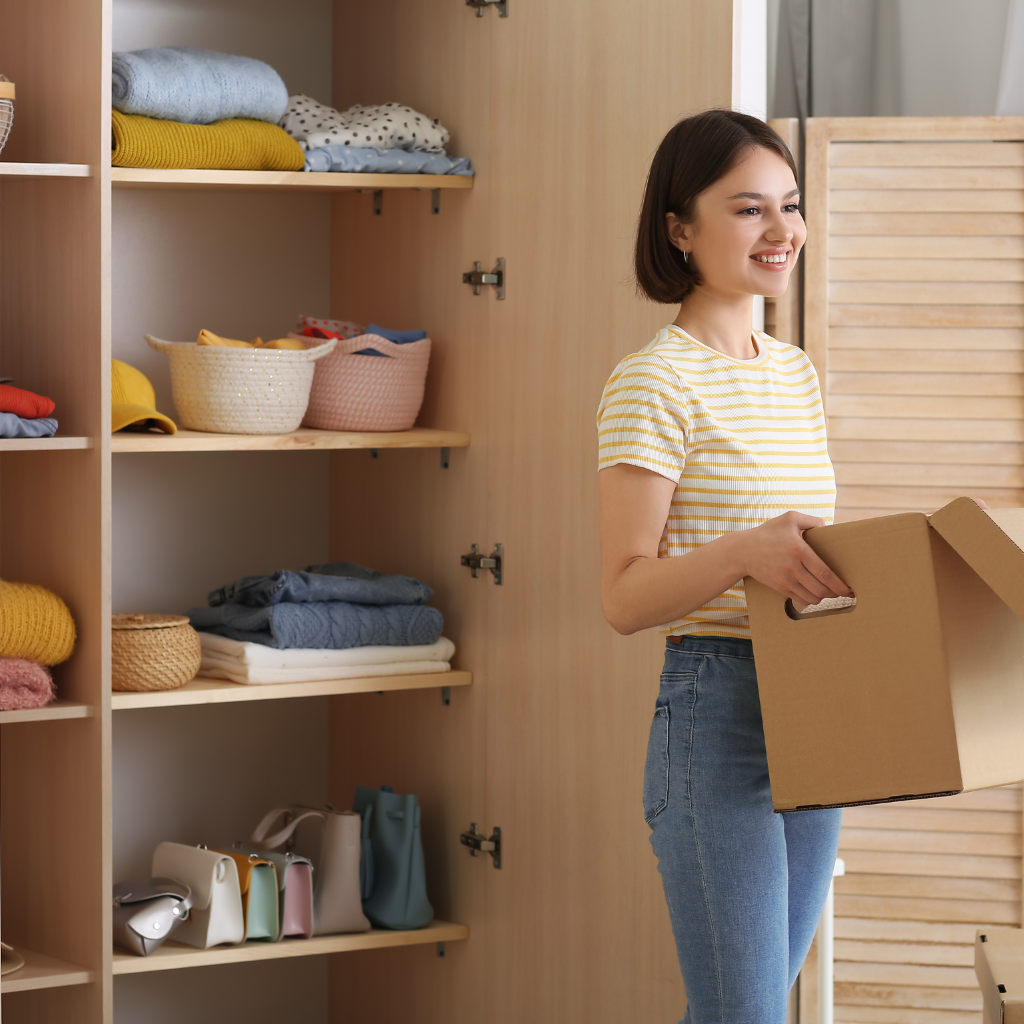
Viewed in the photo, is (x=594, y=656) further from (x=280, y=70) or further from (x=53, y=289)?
(x=280, y=70)

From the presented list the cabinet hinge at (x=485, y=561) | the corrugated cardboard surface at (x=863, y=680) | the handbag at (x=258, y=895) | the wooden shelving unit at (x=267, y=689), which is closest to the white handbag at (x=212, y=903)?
the handbag at (x=258, y=895)

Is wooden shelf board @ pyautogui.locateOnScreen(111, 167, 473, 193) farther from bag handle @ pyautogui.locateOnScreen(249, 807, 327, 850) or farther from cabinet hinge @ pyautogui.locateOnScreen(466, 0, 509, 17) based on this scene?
bag handle @ pyautogui.locateOnScreen(249, 807, 327, 850)

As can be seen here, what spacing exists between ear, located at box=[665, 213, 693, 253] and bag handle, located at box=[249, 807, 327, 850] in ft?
4.20

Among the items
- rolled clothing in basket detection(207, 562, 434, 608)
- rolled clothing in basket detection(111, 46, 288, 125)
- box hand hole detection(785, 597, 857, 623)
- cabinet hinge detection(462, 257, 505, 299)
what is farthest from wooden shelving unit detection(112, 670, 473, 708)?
box hand hole detection(785, 597, 857, 623)

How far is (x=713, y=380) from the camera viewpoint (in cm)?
136

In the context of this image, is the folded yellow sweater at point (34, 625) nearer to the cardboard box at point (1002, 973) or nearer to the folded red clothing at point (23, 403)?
the folded red clothing at point (23, 403)

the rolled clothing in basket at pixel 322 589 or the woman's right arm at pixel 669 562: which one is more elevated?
the woman's right arm at pixel 669 562

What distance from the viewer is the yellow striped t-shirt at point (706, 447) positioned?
130cm

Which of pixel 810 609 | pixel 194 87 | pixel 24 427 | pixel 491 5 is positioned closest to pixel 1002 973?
pixel 810 609

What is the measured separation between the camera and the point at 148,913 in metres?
2.12

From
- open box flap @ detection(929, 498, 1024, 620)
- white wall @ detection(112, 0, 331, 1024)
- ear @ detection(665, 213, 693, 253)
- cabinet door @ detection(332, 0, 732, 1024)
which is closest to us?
open box flap @ detection(929, 498, 1024, 620)

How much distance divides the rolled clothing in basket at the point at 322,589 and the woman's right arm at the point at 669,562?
1.01m

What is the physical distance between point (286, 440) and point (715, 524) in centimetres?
104

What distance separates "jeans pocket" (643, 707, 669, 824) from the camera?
134 cm
